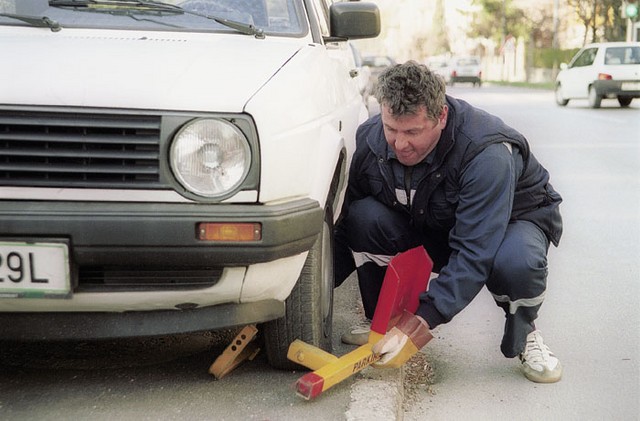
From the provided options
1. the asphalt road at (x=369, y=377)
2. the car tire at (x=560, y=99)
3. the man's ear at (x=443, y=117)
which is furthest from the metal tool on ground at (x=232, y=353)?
the car tire at (x=560, y=99)

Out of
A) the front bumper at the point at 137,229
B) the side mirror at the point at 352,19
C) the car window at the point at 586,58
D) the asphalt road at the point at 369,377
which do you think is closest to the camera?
the front bumper at the point at 137,229

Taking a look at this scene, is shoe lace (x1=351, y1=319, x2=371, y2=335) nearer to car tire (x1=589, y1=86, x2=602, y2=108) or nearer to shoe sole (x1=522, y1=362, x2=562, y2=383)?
shoe sole (x1=522, y1=362, x2=562, y2=383)

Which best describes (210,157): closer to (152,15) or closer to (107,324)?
(107,324)

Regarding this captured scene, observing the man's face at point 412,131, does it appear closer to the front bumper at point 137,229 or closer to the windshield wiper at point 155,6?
the windshield wiper at point 155,6

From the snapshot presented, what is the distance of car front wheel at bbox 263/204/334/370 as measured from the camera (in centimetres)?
319

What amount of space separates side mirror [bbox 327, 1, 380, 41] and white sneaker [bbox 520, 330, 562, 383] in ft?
5.32

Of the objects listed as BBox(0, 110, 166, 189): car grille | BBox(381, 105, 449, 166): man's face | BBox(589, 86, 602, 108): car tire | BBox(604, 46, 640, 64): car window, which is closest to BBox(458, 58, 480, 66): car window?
BBox(604, 46, 640, 64): car window

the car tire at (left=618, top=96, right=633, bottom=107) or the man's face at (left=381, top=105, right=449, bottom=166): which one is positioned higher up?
the man's face at (left=381, top=105, right=449, bottom=166)

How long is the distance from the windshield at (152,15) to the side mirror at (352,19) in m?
0.48

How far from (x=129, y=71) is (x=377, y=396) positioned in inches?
55.7

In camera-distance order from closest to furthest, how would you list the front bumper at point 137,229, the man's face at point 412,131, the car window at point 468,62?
1. the front bumper at point 137,229
2. the man's face at point 412,131
3. the car window at point 468,62

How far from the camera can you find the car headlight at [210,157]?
274 cm

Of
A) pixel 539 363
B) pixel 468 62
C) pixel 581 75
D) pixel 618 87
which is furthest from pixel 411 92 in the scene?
pixel 468 62

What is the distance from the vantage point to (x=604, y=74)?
20750 mm
